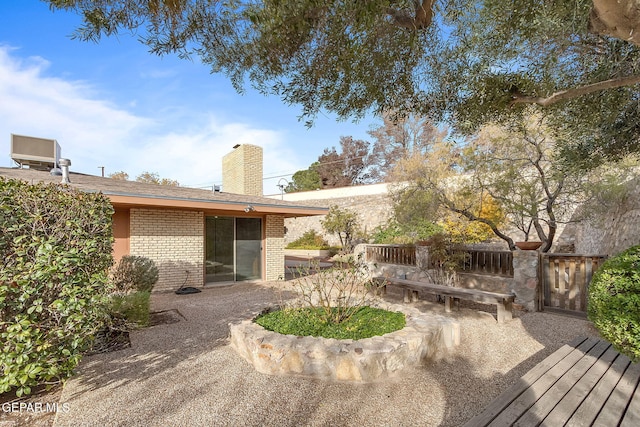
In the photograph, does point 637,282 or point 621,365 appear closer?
point 637,282

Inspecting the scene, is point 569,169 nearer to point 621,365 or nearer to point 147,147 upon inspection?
point 621,365

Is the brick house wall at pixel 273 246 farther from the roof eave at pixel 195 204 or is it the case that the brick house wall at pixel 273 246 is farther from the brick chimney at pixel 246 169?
the brick chimney at pixel 246 169

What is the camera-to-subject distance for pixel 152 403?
290 centimetres

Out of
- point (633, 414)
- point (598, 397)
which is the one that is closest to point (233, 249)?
point (598, 397)

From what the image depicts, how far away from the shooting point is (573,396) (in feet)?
7.27

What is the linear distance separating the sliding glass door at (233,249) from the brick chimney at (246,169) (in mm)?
3563

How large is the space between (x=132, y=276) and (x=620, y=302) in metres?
7.55

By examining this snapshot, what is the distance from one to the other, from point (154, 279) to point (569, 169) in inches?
356

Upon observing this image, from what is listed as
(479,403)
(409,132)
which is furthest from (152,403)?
(409,132)

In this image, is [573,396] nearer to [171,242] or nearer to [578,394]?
[578,394]

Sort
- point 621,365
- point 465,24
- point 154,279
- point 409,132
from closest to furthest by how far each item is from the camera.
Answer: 1. point 621,365
2. point 465,24
3. point 154,279
4. point 409,132

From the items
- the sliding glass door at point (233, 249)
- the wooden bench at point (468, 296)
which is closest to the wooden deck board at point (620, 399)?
the wooden bench at point (468, 296)

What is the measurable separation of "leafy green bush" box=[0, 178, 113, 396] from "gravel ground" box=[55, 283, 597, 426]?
1.85 feet

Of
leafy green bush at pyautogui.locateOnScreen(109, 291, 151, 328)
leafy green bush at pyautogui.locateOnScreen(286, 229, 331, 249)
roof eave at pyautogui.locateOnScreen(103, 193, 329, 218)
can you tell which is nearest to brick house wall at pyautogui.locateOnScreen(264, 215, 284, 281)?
roof eave at pyautogui.locateOnScreen(103, 193, 329, 218)
